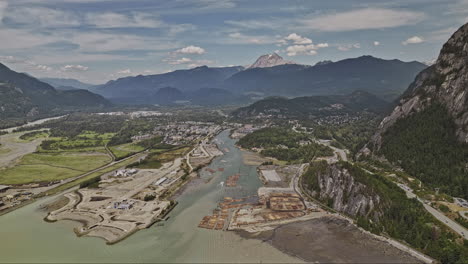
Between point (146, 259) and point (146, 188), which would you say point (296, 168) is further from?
point (146, 259)

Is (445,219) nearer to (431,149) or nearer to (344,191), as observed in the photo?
(344,191)

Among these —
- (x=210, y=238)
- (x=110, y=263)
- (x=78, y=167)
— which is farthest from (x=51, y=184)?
(x=210, y=238)

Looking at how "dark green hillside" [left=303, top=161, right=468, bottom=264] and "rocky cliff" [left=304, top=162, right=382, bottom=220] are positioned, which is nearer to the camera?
"dark green hillside" [left=303, top=161, right=468, bottom=264]

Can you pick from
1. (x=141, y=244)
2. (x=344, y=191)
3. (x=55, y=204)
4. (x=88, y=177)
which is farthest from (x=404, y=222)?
(x=88, y=177)

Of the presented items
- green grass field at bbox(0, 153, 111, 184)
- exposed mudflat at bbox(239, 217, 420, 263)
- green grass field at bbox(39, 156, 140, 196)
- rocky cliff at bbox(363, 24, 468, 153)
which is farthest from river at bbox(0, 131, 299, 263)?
rocky cliff at bbox(363, 24, 468, 153)

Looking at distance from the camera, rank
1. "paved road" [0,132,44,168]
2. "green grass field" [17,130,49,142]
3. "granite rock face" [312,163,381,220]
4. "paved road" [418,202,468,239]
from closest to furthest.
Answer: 1. "paved road" [418,202,468,239]
2. "granite rock face" [312,163,381,220]
3. "paved road" [0,132,44,168]
4. "green grass field" [17,130,49,142]

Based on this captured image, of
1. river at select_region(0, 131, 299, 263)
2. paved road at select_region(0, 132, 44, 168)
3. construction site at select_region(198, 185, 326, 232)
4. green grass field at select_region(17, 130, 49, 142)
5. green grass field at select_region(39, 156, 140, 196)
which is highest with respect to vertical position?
green grass field at select_region(17, 130, 49, 142)

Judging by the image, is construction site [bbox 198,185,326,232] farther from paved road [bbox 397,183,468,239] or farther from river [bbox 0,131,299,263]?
paved road [bbox 397,183,468,239]
